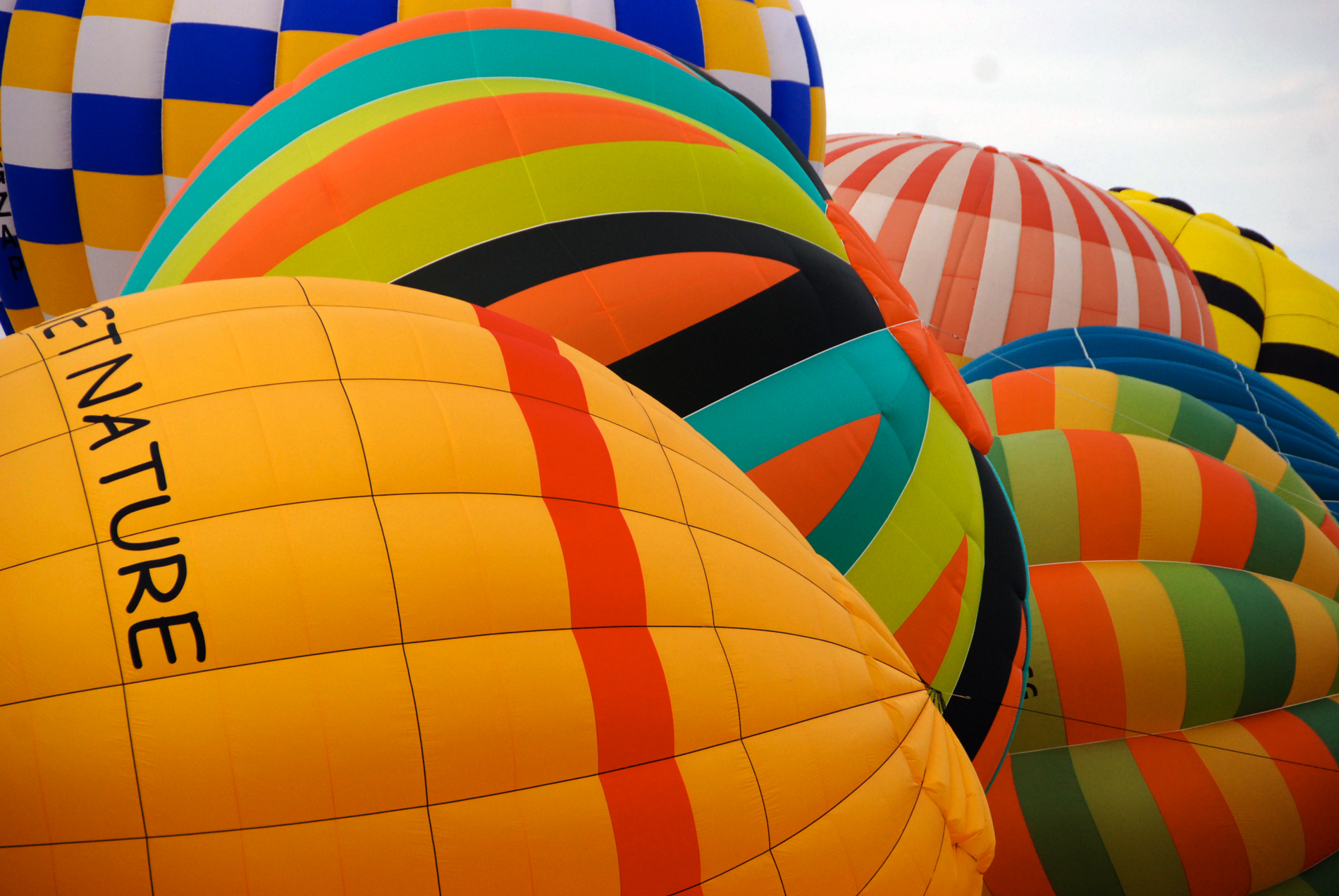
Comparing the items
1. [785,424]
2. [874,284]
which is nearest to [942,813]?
[785,424]

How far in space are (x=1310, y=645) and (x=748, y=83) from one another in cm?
340

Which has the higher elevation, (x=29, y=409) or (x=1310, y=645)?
(x=29, y=409)

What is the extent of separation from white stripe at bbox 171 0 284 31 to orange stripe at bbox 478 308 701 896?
11.1ft

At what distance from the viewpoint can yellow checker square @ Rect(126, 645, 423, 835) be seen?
4.11ft

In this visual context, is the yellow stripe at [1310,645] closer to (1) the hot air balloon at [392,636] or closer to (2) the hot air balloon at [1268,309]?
(1) the hot air balloon at [392,636]

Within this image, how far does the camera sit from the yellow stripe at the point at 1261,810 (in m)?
3.54

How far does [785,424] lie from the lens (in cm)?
235

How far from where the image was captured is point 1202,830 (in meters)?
3.52

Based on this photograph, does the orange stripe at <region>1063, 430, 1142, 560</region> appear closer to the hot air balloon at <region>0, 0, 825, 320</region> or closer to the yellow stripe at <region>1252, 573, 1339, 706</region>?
the yellow stripe at <region>1252, 573, 1339, 706</region>

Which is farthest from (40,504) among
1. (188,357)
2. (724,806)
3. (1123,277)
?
(1123,277)

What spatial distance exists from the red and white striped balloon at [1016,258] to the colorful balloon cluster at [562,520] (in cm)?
174

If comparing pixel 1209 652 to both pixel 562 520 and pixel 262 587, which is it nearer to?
pixel 562 520

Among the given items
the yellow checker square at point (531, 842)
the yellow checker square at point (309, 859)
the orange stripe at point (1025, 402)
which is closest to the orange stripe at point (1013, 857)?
the orange stripe at point (1025, 402)

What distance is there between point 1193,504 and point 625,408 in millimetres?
3076
